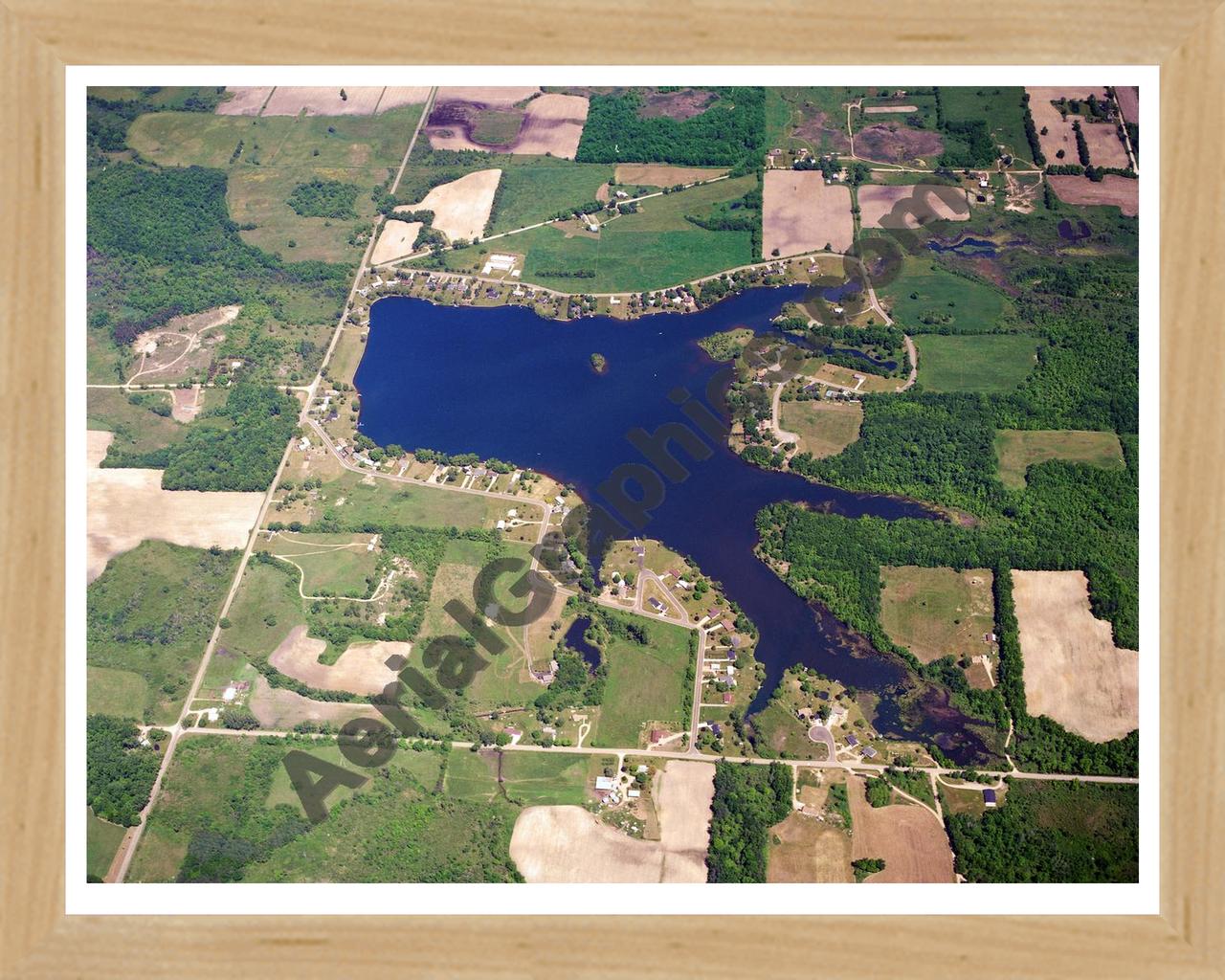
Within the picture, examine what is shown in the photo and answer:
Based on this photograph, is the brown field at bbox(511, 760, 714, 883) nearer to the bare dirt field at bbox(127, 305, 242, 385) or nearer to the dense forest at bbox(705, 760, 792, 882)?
the dense forest at bbox(705, 760, 792, 882)

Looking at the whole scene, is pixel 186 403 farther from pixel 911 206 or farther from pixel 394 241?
pixel 911 206

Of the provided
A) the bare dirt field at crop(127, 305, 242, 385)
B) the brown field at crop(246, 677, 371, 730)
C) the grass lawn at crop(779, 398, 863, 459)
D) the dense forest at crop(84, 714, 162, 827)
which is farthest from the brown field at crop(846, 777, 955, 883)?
the bare dirt field at crop(127, 305, 242, 385)

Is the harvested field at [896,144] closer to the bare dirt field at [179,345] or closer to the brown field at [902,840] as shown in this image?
the bare dirt field at [179,345]

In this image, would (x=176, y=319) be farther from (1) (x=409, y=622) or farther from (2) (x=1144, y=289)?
(2) (x=1144, y=289)

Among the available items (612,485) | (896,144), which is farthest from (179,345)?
(896,144)
